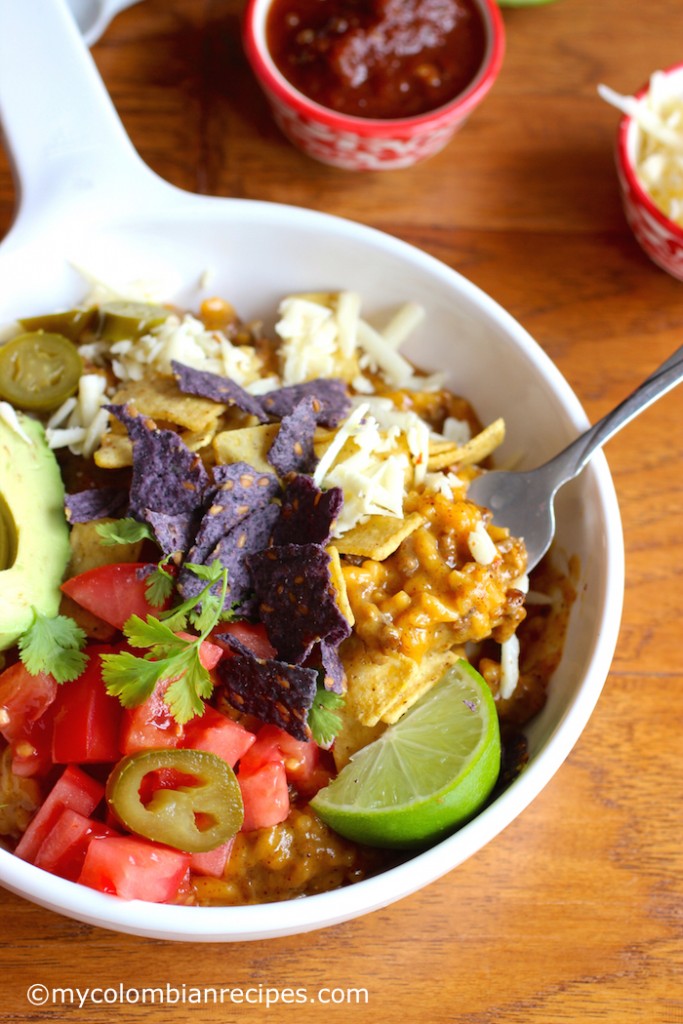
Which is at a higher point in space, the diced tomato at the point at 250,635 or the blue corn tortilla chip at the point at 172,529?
the blue corn tortilla chip at the point at 172,529

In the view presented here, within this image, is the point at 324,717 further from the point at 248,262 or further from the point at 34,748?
the point at 248,262

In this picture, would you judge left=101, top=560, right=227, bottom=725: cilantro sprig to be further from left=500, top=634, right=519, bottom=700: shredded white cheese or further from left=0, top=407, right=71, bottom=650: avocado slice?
left=500, top=634, right=519, bottom=700: shredded white cheese

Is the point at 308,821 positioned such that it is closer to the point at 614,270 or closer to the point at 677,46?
the point at 614,270

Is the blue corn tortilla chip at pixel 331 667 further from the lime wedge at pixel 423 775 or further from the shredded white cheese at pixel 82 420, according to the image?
the shredded white cheese at pixel 82 420

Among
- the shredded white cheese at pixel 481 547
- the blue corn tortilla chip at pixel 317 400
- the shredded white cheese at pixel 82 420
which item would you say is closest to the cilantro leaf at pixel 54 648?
the shredded white cheese at pixel 82 420

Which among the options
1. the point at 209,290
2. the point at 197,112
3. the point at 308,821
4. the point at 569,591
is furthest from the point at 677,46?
the point at 308,821

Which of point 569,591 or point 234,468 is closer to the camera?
point 234,468

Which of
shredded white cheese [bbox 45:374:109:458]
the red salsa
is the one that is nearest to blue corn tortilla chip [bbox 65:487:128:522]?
shredded white cheese [bbox 45:374:109:458]
